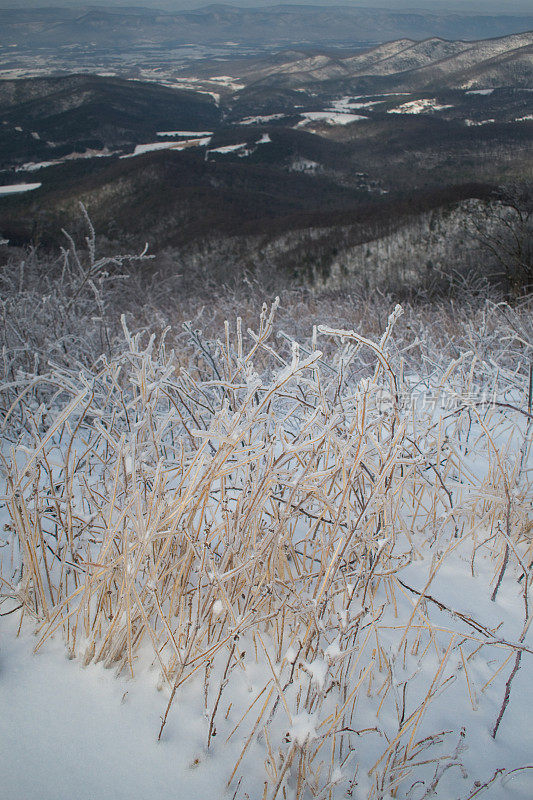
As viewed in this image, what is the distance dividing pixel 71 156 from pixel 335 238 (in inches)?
3614

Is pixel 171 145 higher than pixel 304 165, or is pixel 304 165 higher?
pixel 171 145

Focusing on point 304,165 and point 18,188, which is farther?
point 304,165

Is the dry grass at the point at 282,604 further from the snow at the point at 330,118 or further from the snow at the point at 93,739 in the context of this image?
the snow at the point at 330,118

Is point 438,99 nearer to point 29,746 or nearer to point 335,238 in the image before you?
point 335,238

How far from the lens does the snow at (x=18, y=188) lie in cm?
7794

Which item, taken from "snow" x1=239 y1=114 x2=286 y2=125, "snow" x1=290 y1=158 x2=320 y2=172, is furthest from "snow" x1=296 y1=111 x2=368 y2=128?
"snow" x1=290 y1=158 x2=320 y2=172

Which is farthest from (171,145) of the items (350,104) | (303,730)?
(303,730)

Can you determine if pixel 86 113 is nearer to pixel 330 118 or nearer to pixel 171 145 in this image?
pixel 171 145

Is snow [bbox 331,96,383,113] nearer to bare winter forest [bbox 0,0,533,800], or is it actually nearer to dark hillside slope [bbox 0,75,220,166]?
dark hillside slope [bbox 0,75,220,166]

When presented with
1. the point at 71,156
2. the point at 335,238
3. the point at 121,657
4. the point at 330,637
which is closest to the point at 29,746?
the point at 121,657

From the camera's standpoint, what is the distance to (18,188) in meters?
80.1

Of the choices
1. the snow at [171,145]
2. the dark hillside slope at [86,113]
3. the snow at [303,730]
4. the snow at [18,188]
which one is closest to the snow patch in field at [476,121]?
the snow at [171,145]

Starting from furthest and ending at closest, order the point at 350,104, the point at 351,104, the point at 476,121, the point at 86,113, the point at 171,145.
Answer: the point at 350,104, the point at 351,104, the point at 86,113, the point at 476,121, the point at 171,145

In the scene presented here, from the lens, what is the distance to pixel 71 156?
10625 centimetres
